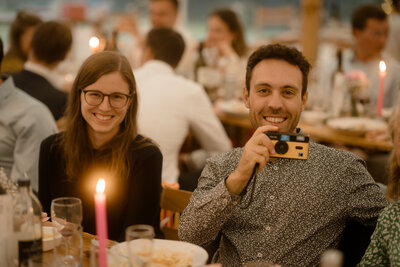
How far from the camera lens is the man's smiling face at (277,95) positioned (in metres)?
1.62

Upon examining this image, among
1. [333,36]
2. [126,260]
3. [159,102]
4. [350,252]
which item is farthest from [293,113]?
[333,36]

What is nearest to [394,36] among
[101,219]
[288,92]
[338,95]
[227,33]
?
[227,33]

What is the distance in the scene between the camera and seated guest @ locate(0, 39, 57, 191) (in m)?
→ 2.31

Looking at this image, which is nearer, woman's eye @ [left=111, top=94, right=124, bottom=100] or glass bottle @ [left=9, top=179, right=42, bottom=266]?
glass bottle @ [left=9, top=179, right=42, bottom=266]

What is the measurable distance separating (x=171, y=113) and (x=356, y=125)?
1081mm

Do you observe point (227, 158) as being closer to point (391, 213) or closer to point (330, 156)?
point (330, 156)

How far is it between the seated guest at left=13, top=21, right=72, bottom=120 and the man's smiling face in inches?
65.2

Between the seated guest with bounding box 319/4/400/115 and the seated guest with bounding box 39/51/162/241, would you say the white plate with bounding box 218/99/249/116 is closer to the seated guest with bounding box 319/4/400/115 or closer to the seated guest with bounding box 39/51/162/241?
the seated guest with bounding box 319/4/400/115

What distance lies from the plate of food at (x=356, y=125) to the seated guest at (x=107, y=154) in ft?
5.07

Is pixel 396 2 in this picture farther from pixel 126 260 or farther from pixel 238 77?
pixel 126 260

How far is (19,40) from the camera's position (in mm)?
4020

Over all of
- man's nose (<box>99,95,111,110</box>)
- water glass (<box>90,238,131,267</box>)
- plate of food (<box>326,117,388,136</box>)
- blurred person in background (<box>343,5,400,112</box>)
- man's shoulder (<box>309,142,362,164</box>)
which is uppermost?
blurred person in background (<box>343,5,400,112</box>)

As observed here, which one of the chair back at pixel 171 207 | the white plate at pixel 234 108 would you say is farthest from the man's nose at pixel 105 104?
the white plate at pixel 234 108

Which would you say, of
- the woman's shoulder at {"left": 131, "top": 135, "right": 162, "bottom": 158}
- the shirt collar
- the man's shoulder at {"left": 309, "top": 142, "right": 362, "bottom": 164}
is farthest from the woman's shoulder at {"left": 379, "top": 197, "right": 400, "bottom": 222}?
the shirt collar
